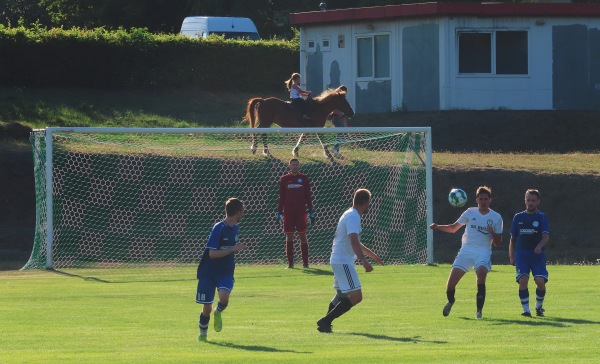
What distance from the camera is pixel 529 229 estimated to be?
49.9ft

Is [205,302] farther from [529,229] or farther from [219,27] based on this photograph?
[219,27]

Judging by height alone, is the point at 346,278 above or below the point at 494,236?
below

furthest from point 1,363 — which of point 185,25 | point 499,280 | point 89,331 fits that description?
point 185,25

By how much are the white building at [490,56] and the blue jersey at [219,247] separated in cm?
2455

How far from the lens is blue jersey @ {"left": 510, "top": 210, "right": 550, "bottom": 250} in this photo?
49.8ft

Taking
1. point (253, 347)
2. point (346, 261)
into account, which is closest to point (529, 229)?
point (346, 261)

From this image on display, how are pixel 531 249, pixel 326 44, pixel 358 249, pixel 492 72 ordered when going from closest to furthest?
pixel 358 249 < pixel 531 249 < pixel 492 72 < pixel 326 44

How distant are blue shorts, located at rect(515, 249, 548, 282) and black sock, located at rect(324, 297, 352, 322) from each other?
294 cm

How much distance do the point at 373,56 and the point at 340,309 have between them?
85.3ft

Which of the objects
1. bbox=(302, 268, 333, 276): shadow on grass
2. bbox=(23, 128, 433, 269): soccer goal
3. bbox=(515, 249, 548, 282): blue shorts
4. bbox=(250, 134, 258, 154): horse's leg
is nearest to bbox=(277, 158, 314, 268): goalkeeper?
bbox=(302, 268, 333, 276): shadow on grass

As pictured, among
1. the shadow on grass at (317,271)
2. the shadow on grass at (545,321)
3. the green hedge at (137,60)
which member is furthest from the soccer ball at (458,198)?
the green hedge at (137,60)

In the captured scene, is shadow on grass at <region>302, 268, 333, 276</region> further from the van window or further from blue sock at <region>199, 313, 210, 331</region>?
the van window

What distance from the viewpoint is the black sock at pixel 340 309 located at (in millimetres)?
13328

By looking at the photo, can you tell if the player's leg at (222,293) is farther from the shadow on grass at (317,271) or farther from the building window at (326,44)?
the building window at (326,44)
